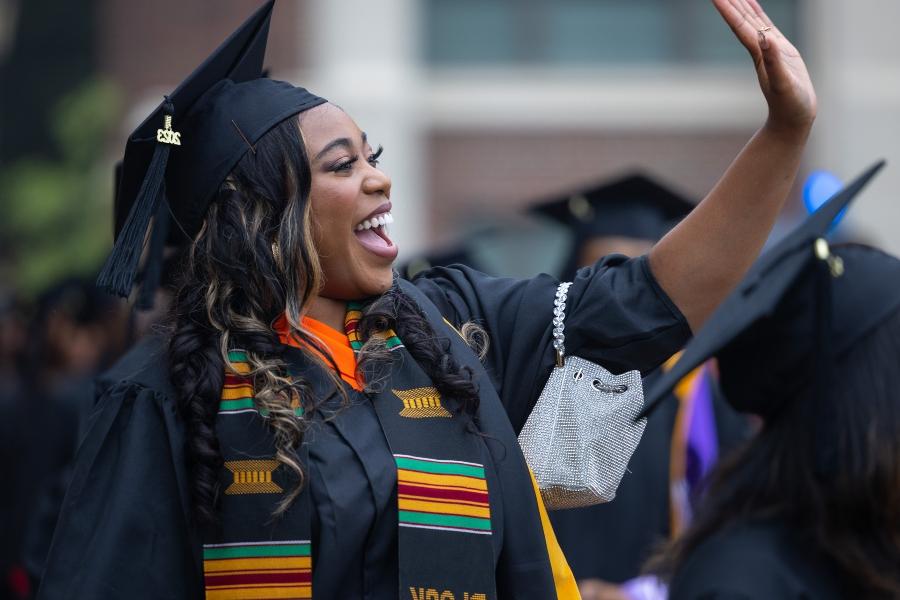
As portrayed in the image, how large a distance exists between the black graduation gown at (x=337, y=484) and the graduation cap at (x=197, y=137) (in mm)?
277

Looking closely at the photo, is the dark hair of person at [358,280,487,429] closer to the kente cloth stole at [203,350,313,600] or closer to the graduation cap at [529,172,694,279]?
the kente cloth stole at [203,350,313,600]

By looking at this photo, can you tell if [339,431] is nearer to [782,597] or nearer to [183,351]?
[183,351]

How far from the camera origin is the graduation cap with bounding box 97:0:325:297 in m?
2.88

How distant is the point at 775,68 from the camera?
2.56m

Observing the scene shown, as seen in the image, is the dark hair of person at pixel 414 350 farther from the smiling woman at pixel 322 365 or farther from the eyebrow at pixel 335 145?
the eyebrow at pixel 335 145

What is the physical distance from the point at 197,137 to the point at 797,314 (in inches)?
54.5

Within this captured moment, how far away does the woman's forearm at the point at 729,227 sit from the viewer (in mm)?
2654

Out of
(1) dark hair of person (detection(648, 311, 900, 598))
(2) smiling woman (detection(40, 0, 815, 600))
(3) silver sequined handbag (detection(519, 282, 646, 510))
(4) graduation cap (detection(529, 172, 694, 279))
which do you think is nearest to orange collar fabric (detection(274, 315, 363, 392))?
(2) smiling woman (detection(40, 0, 815, 600))

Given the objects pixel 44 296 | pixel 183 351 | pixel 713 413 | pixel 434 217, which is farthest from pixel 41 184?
pixel 183 351

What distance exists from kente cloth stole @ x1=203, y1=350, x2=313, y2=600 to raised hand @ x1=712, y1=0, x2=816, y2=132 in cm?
110

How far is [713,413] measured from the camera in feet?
16.2

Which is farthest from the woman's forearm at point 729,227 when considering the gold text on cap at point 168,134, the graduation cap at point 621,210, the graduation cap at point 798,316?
the graduation cap at point 621,210

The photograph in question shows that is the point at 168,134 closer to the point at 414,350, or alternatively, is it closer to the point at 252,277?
the point at 252,277

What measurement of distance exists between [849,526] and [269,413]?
1145 mm
